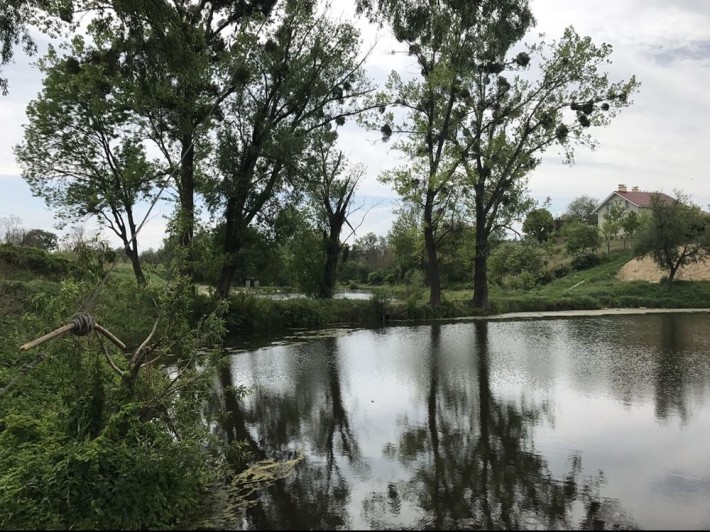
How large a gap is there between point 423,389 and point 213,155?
15593mm

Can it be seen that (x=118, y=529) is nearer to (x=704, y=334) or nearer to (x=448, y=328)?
(x=448, y=328)

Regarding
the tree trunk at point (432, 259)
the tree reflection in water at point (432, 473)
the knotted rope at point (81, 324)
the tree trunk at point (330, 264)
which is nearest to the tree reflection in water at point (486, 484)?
the tree reflection in water at point (432, 473)

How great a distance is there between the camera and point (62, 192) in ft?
72.1

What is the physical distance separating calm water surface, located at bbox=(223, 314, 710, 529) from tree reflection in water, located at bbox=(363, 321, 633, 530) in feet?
0.08

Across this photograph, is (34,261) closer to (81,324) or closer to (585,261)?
(81,324)

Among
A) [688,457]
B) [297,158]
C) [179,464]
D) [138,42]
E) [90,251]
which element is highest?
[297,158]

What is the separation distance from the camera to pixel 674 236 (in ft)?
116

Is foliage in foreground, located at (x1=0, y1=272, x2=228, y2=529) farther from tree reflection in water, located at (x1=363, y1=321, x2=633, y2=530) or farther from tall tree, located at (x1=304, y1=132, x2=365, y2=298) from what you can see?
tall tree, located at (x1=304, y1=132, x2=365, y2=298)

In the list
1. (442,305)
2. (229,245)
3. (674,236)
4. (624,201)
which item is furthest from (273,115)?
(624,201)

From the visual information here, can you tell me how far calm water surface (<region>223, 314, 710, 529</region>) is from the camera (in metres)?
5.09

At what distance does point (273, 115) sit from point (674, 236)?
28072 mm

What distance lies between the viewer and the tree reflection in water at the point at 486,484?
4828 mm

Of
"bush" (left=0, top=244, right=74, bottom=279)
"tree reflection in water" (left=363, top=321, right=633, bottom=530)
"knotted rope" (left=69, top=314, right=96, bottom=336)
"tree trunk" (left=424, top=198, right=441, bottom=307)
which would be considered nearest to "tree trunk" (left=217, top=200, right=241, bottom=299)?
"bush" (left=0, top=244, right=74, bottom=279)

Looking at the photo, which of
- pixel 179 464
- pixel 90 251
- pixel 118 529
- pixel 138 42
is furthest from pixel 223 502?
pixel 138 42
